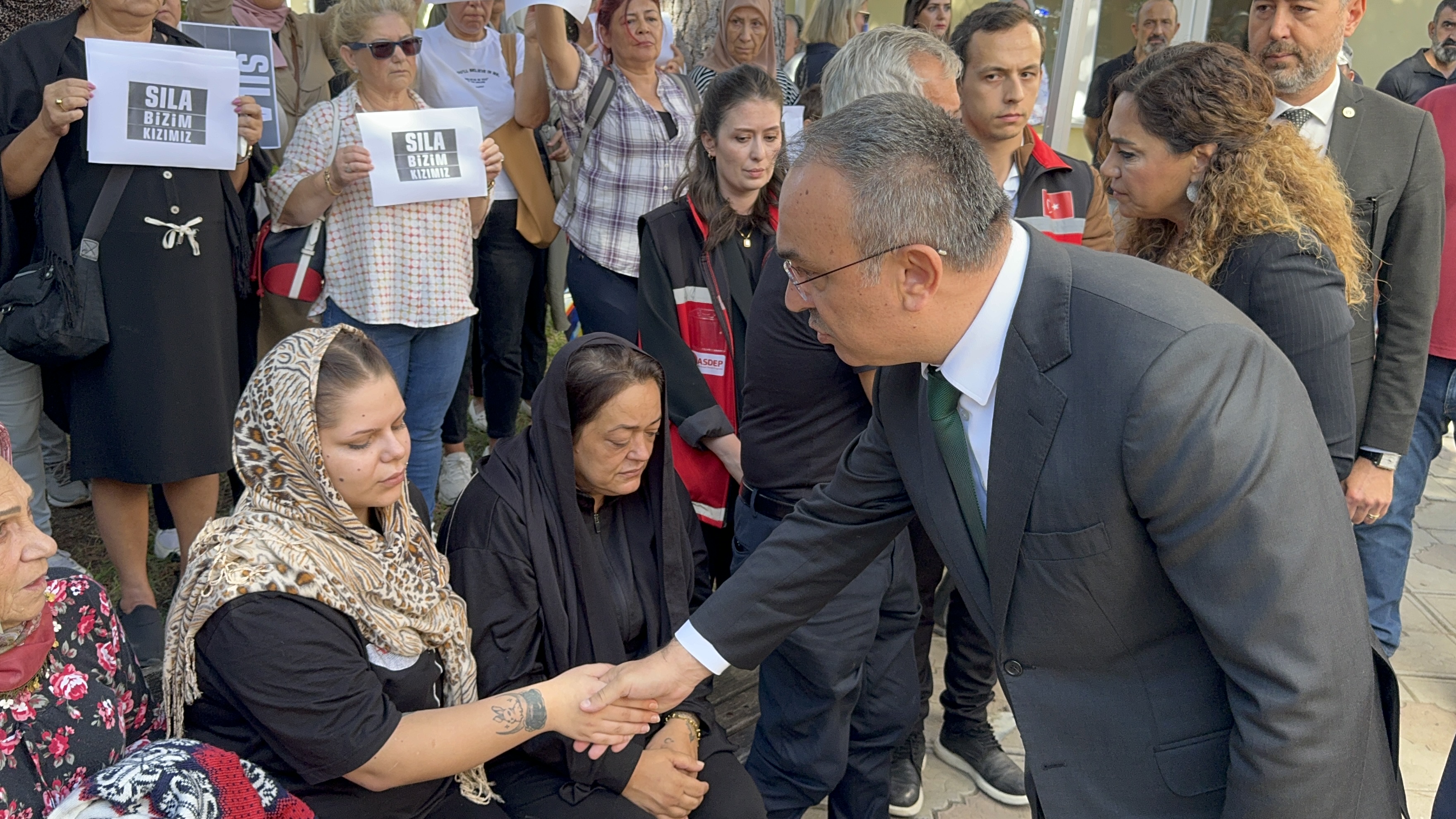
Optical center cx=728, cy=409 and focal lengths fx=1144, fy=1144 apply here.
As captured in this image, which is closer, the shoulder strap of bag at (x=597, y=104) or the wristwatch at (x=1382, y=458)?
the wristwatch at (x=1382, y=458)

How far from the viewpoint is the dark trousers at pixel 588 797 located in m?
2.67

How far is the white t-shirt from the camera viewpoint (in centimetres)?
471

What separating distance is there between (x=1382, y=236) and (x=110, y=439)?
3752mm

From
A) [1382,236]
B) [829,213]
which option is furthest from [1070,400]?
[1382,236]

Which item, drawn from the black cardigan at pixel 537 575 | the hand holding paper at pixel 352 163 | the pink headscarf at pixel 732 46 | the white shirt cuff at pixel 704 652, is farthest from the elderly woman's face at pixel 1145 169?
the pink headscarf at pixel 732 46

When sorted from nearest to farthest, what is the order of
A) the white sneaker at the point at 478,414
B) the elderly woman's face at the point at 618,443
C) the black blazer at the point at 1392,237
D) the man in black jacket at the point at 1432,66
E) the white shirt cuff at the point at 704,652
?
the white shirt cuff at the point at 704,652 → the elderly woman's face at the point at 618,443 → the black blazer at the point at 1392,237 → the white sneaker at the point at 478,414 → the man in black jacket at the point at 1432,66

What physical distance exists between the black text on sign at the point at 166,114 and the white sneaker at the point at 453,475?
194cm

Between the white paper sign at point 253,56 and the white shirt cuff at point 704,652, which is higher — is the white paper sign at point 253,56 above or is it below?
above

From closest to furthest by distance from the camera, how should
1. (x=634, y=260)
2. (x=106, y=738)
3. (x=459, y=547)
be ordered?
(x=106, y=738) → (x=459, y=547) → (x=634, y=260)

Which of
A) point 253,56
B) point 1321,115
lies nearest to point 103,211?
point 253,56

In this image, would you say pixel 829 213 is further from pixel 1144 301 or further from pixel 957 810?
pixel 957 810

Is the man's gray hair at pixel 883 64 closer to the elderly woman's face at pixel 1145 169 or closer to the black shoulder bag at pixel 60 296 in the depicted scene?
the elderly woman's face at pixel 1145 169

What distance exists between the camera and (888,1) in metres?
10.5

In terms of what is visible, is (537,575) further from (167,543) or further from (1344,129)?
(1344,129)
